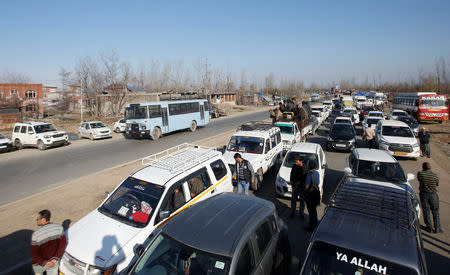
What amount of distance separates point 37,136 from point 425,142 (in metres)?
22.9

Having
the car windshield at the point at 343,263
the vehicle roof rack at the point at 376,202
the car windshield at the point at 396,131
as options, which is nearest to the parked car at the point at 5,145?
the vehicle roof rack at the point at 376,202

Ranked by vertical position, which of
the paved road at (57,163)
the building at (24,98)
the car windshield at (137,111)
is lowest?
the paved road at (57,163)

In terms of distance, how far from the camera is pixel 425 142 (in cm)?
1329

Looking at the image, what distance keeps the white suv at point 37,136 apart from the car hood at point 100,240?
15.4m

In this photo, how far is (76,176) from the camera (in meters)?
11.5

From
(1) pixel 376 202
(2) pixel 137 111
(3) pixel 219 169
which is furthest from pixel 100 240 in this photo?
(2) pixel 137 111

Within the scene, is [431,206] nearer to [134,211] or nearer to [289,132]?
[134,211]

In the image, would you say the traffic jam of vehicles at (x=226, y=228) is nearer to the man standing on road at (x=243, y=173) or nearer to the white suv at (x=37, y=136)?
the man standing on road at (x=243, y=173)

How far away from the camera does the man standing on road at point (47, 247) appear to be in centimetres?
411

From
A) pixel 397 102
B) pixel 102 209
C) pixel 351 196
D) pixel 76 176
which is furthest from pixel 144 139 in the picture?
pixel 397 102

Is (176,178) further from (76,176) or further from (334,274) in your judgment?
(76,176)

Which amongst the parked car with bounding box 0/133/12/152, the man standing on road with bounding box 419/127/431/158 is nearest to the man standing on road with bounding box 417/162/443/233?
the man standing on road with bounding box 419/127/431/158

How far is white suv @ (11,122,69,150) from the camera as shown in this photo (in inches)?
692

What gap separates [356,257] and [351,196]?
186cm
